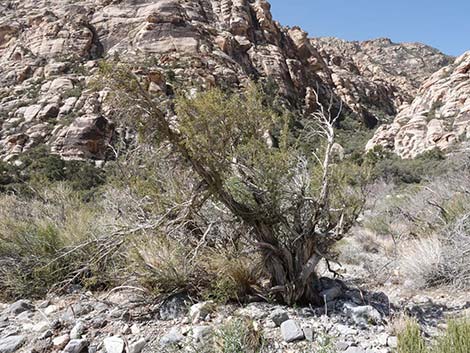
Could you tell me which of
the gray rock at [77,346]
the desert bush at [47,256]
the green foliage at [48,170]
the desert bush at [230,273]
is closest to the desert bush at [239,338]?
the desert bush at [230,273]

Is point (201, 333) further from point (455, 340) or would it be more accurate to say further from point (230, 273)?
point (455, 340)

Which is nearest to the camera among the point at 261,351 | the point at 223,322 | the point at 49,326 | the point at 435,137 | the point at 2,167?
the point at 261,351

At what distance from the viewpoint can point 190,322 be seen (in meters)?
3.01

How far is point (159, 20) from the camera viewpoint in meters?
37.3

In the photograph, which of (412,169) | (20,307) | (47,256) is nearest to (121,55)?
(412,169)

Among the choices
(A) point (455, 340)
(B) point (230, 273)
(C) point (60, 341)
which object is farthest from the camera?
(B) point (230, 273)

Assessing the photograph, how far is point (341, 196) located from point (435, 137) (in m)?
22.7

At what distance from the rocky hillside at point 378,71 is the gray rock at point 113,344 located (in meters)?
47.5

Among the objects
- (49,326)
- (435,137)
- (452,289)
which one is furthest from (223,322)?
(435,137)

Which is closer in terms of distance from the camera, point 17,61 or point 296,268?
point 296,268

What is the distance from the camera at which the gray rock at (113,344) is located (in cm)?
273

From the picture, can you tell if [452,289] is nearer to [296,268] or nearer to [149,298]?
[296,268]

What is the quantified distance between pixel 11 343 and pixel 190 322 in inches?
58.5

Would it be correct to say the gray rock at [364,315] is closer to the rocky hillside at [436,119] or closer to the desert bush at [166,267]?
the desert bush at [166,267]
